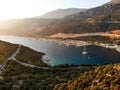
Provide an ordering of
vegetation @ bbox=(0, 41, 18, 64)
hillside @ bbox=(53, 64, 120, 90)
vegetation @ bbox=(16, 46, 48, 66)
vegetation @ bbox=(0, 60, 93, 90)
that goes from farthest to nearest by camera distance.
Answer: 1. vegetation @ bbox=(0, 41, 18, 64)
2. vegetation @ bbox=(16, 46, 48, 66)
3. vegetation @ bbox=(0, 60, 93, 90)
4. hillside @ bbox=(53, 64, 120, 90)

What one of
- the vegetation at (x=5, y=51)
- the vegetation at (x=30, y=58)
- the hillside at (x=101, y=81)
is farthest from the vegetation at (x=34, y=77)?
the vegetation at (x=5, y=51)

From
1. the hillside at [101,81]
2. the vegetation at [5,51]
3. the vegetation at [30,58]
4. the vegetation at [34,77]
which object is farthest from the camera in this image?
the vegetation at [5,51]

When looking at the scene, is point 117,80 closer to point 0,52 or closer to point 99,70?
point 99,70

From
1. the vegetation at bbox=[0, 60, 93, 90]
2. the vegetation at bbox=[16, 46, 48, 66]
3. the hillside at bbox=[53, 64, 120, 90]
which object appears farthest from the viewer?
the vegetation at bbox=[16, 46, 48, 66]

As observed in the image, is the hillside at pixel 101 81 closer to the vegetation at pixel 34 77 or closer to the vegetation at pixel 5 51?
the vegetation at pixel 34 77

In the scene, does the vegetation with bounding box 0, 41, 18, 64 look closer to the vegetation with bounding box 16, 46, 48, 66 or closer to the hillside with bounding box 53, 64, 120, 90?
the vegetation with bounding box 16, 46, 48, 66

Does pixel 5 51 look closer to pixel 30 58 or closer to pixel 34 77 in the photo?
pixel 30 58

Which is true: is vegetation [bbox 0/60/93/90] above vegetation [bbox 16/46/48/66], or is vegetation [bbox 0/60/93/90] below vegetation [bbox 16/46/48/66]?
above

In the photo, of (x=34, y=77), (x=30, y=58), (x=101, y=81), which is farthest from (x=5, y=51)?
(x=101, y=81)

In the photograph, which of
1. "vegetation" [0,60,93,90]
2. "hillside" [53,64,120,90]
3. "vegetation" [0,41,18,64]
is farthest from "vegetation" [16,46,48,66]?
"hillside" [53,64,120,90]

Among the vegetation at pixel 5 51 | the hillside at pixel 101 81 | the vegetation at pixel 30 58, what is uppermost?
the hillside at pixel 101 81

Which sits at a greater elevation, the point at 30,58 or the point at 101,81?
the point at 101,81
